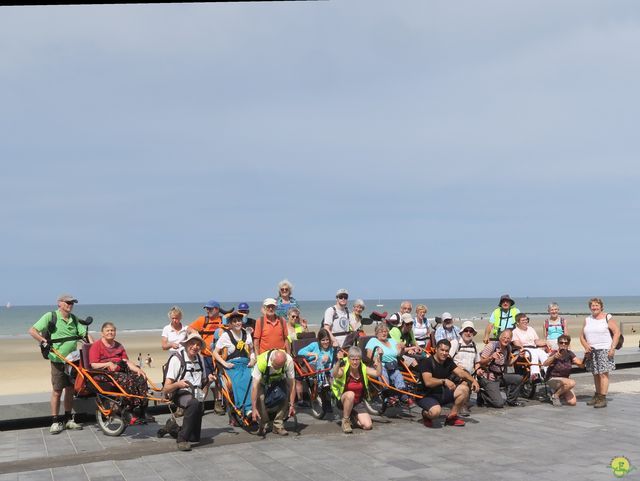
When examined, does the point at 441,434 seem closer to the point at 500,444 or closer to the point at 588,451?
the point at 500,444

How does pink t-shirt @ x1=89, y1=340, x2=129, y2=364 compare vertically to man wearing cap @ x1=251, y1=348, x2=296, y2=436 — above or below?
above

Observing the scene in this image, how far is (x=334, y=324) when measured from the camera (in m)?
10.1

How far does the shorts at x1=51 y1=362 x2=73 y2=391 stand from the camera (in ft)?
27.6

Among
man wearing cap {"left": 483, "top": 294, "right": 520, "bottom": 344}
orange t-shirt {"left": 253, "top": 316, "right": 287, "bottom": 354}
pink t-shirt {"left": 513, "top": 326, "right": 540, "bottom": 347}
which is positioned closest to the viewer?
orange t-shirt {"left": 253, "top": 316, "right": 287, "bottom": 354}

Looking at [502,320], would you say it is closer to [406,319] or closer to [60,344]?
[406,319]

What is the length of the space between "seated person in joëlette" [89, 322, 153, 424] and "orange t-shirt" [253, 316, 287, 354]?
5.17 feet

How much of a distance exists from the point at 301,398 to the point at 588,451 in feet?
13.9

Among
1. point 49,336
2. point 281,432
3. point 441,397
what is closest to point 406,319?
point 441,397

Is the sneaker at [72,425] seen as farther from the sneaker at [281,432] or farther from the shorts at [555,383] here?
the shorts at [555,383]

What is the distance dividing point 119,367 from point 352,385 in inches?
118

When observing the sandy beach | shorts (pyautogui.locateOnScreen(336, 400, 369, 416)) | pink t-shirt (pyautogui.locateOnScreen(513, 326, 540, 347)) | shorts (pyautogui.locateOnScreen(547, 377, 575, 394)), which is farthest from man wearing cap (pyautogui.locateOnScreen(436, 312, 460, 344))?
the sandy beach

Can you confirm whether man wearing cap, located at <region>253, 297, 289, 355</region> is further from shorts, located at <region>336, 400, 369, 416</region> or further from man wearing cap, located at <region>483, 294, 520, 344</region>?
man wearing cap, located at <region>483, 294, 520, 344</region>

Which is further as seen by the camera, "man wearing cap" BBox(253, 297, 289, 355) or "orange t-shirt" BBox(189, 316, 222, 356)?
"orange t-shirt" BBox(189, 316, 222, 356)

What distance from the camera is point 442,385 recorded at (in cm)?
895
